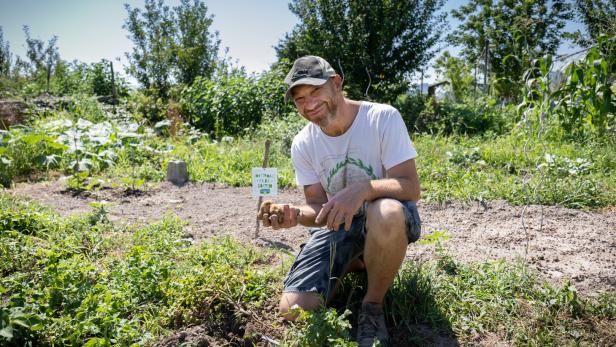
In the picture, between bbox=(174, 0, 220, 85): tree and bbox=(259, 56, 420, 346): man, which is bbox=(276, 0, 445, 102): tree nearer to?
bbox=(174, 0, 220, 85): tree

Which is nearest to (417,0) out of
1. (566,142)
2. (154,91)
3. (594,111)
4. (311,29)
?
(311,29)

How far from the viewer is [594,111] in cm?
454

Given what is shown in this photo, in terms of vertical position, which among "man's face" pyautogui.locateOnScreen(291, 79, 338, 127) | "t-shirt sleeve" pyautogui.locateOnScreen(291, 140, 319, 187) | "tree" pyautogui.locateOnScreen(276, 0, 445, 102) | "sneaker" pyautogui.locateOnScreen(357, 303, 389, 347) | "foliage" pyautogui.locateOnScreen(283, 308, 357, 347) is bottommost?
"sneaker" pyautogui.locateOnScreen(357, 303, 389, 347)

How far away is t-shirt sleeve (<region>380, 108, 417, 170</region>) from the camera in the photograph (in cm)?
205

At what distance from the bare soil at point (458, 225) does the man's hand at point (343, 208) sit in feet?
2.51

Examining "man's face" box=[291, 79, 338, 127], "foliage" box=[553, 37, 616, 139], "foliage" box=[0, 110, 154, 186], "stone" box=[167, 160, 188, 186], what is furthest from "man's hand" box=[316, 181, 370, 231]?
"foliage" box=[0, 110, 154, 186]

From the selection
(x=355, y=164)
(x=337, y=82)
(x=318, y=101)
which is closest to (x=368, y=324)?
(x=355, y=164)

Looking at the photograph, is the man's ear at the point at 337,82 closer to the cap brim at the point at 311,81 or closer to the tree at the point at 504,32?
the cap brim at the point at 311,81

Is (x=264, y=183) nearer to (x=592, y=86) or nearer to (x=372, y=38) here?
(x=592, y=86)

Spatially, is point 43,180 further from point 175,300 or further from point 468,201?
point 468,201

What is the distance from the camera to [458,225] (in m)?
3.43

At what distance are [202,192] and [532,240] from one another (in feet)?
10.7

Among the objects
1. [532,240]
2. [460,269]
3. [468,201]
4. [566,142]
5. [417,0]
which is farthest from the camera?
[417,0]

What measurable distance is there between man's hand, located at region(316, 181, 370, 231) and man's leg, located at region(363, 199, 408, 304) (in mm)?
94
